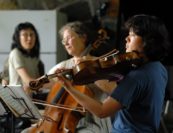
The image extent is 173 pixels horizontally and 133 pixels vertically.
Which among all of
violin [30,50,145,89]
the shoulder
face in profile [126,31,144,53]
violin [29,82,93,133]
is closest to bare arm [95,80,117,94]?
violin [29,82,93,133]

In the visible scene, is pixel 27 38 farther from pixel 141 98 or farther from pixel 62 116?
pixel 141 98

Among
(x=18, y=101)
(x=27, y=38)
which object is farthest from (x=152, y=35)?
(x=27, y=38)

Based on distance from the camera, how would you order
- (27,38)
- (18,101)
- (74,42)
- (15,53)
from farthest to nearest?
1. (27,38)
2. (15,53)
3. (74,42)
4. (18,101)

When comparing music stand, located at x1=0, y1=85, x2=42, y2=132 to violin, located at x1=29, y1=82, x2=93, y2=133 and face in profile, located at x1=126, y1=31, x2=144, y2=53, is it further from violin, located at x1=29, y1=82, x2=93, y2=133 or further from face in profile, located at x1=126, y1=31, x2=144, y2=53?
face in profile, located at x1=126, y1=31, x2=144, y2=53

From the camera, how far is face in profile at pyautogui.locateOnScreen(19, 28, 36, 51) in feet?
11.0

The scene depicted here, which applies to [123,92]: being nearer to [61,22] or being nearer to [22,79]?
[22,79]

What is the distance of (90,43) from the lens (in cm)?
278

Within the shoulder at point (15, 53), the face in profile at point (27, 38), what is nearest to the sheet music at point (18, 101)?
the shoulder at point (15, 53)

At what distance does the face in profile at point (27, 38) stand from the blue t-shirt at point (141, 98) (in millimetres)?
1602

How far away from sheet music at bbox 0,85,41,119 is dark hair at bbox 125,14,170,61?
2.08ft

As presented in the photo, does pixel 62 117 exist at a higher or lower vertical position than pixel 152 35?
lower

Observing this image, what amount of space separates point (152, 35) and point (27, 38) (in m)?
1.69

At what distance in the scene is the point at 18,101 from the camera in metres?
2.15

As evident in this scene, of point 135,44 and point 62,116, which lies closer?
point 135,44
